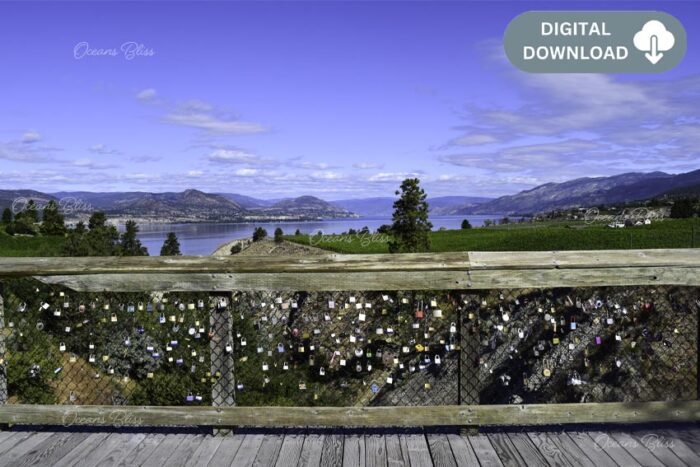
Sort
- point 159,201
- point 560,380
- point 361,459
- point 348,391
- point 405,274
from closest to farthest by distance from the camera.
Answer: point 361,459 < point 405,274 < point 560,380 < point 348,391 < point 159,201

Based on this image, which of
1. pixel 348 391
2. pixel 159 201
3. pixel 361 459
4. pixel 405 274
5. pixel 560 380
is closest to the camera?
pixel 361 459

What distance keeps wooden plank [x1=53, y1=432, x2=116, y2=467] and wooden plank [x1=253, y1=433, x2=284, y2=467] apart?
4.19ft

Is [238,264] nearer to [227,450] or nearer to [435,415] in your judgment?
[227,450]

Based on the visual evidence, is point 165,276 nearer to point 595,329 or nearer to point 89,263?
point 89,263

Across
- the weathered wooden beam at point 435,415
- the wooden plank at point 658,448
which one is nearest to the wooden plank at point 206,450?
the weathered wooden beam at point 435,415

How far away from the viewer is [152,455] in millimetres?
4402

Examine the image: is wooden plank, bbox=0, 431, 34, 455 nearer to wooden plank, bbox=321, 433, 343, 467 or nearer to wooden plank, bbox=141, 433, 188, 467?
wooden plank, bbox=141, 433, 188, 467

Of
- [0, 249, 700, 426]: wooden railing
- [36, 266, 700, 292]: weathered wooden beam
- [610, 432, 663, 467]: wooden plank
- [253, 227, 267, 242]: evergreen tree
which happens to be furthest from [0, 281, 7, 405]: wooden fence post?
[253, 227, 267, 242]: evergreen tree

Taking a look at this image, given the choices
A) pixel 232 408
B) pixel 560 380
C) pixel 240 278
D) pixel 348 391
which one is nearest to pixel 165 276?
pixel 240 278

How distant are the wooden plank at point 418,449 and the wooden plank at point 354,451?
0.37 meters

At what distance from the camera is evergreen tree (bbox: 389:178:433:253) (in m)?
24.7

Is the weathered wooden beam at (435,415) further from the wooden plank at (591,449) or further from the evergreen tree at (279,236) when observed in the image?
the evergreen tree at (279,236)

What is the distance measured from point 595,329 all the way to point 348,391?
6.22 meters

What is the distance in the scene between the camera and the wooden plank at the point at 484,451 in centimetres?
416
